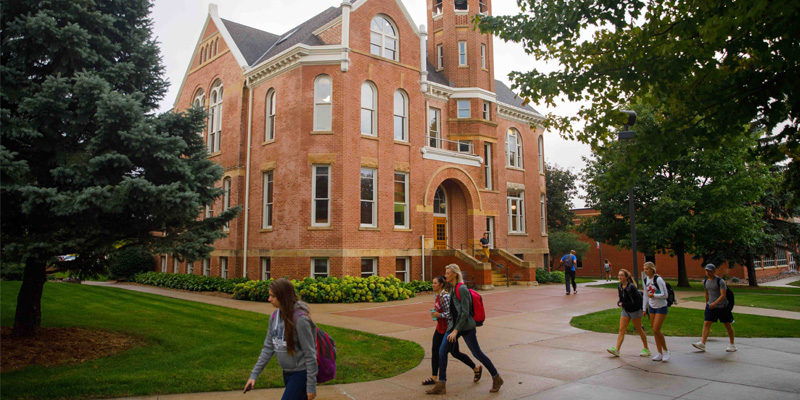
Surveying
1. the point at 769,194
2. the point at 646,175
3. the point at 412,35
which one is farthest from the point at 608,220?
the point at 646,175

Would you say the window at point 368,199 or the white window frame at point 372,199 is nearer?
the white window frame at point 372,199

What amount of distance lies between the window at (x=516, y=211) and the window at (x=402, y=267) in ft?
31.9

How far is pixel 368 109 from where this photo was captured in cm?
2192

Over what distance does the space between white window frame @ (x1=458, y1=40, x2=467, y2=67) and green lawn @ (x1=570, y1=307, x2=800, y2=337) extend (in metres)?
16.6

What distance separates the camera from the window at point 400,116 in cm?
2306

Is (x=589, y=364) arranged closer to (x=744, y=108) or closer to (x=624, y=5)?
(x=744, y=108)

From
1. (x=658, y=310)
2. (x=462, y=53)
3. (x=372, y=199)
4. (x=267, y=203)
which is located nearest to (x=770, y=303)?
(x=658, y=310)

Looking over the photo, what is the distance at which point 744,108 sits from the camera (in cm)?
713

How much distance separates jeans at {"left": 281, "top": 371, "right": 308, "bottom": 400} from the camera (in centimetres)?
457

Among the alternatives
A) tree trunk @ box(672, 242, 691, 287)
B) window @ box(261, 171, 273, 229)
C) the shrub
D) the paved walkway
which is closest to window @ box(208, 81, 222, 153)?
window @ box(261, 171, 273, 229)

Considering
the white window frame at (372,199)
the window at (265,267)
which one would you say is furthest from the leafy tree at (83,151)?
the window at (265,267)

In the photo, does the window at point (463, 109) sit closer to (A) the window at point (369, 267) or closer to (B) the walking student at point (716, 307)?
(A) the window at point (369, 267)

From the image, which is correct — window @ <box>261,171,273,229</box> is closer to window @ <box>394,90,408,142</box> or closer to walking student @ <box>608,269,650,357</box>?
window @ <box>394,90,408,142</box>

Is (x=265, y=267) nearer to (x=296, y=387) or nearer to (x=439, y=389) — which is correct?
(x=439, y=389)
